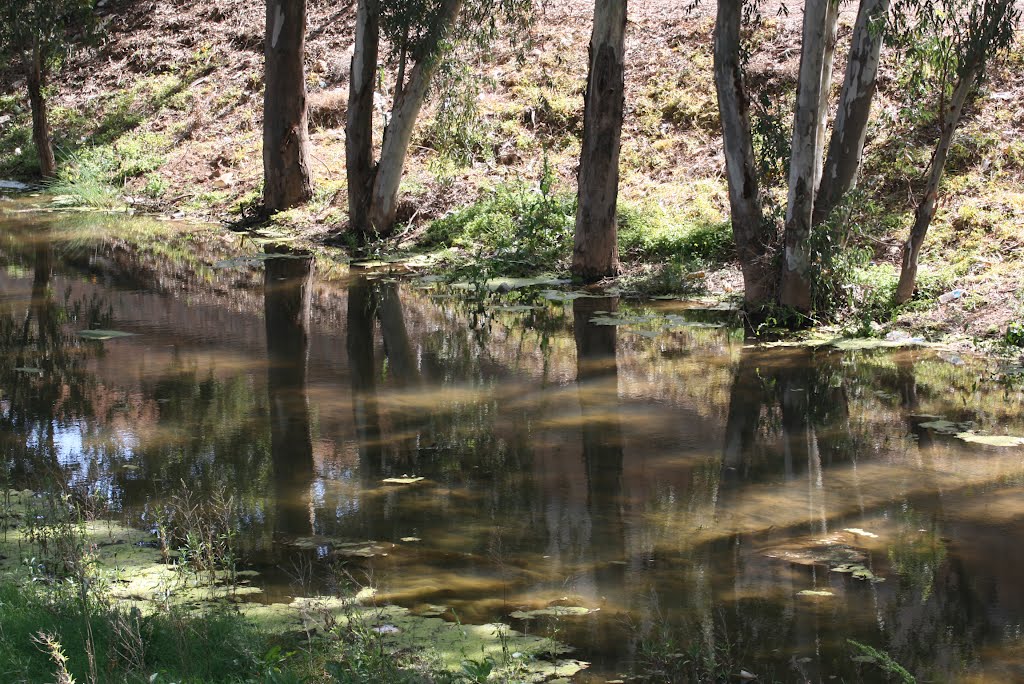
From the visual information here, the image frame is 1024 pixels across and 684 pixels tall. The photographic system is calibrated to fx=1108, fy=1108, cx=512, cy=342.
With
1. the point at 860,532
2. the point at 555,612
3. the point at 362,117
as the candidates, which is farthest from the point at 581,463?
the point at 362,117

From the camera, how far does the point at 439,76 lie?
16.0 meters

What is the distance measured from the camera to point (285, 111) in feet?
60.4

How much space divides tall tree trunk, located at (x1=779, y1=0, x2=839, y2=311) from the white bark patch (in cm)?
1012

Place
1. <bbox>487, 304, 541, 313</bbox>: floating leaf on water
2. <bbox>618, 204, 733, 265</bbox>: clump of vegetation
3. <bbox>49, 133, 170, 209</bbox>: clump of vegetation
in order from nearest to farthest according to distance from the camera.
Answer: <bbox>487, 304, 541, 313</bbox>: floating leaf on water
<bbox>618, 204, 733, 265</bbox>: clump of vegetation
<bbox>49, 133, 170, 209</bbox>: clump of vegetation

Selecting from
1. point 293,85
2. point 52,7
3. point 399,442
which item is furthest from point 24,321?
point 52,7

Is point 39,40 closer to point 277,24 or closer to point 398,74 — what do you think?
point 277,24

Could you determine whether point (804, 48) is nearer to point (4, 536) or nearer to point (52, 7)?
point (4, 536)

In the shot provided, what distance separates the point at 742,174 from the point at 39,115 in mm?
17143

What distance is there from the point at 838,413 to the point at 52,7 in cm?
1975

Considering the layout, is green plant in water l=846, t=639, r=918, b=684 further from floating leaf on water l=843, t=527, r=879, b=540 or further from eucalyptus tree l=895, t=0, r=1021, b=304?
eucalyptus tree l=895, t=0, r=1021, b=304

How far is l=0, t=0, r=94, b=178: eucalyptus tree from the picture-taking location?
22094mm

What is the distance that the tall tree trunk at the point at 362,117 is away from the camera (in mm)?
16109

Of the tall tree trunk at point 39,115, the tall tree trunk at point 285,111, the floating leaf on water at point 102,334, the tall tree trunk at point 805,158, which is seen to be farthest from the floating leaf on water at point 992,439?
the tall tree trunk at point 39,115

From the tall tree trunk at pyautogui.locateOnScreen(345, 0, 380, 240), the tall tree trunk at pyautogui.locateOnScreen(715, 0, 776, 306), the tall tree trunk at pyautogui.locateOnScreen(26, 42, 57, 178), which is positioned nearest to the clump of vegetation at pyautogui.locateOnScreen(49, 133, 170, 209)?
the tall tree trunk at pyautogui.locateOnScreen(26, 42, 57, 178)
